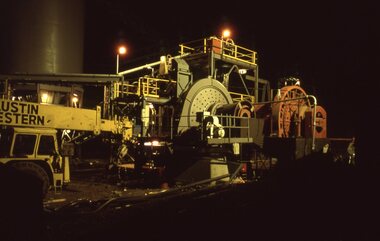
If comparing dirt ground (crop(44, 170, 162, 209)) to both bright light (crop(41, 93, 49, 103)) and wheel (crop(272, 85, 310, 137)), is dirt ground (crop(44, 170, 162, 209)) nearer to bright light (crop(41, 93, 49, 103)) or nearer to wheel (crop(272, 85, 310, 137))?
wheel (crop(272, 85, 310, 137))

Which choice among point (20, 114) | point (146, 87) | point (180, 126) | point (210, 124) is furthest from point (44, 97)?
point (210, 124)

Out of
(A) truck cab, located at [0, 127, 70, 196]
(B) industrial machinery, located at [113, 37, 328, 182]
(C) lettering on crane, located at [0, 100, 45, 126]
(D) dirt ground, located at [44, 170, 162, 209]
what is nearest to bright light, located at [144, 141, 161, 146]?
(B) industrial machinery, located at [113, 37, 328, 182]

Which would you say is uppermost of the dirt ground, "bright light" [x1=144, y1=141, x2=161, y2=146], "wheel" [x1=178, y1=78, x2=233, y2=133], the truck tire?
"wheel" [x1=178, y1=78, x2=233, y2=133]

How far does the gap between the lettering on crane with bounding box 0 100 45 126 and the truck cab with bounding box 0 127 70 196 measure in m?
0.24

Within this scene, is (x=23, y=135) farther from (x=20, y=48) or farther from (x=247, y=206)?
(x=20, y=48)

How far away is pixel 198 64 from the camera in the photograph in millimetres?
18312

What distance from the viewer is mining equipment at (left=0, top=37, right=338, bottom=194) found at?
12008 mm

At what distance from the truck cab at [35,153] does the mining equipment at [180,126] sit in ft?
0.11

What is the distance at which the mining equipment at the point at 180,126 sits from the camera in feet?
39.4

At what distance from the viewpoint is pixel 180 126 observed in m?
15.9

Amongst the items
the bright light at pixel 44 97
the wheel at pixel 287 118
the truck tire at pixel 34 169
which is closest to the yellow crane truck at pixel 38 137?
the truck tire at pixel 34 169

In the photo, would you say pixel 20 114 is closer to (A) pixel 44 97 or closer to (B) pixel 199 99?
(B) pixel 199 99

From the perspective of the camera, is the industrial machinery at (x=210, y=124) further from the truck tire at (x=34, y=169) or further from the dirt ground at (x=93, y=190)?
the truck tire at (x=34, y=169)

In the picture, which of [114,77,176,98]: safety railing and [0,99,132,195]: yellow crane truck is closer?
[0,99,132,195]: yellow crane truck
